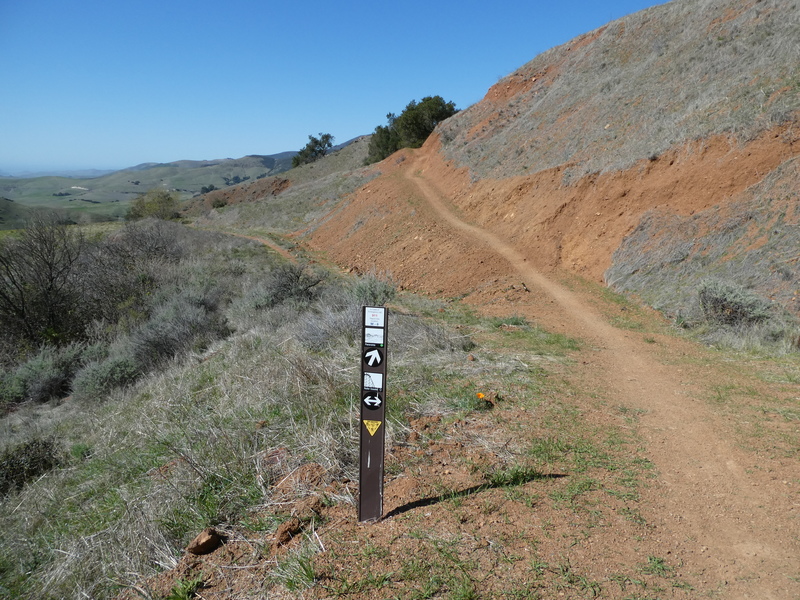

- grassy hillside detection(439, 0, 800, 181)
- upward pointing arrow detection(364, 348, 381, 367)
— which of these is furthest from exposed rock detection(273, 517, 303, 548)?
grassy hillside detection(439, 0, 800, 181)

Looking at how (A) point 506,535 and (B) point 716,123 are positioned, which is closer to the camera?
(A) point 506,535

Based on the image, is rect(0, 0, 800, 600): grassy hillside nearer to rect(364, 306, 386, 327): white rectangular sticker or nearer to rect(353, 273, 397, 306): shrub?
rect(353, 273, 397, 306): shrub

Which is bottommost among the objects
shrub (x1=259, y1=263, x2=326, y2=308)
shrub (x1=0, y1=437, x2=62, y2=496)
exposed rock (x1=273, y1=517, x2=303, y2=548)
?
shrub (x1=0, y1=437, x2=62, y2=496)

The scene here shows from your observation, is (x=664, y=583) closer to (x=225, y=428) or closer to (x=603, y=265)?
(x=225, y=428)

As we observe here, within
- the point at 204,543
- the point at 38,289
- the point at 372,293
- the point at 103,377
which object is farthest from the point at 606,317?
the point at 38,289

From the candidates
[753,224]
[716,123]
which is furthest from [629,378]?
[716,123]

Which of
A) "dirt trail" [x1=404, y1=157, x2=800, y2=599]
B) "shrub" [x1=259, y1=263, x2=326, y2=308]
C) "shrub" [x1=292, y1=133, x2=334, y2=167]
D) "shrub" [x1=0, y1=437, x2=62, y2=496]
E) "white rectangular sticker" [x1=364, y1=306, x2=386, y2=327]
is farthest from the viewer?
"shrub" [x1=292, y1=133, x2=334, y2=167]

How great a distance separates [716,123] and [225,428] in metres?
13.6

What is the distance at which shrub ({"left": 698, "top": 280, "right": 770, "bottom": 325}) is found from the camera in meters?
8.53

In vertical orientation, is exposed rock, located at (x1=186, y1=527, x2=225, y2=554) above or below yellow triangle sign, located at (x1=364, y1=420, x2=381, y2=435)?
below

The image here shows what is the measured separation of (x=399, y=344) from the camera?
23.9 feet

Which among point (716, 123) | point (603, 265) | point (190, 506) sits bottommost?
point (190, 506)

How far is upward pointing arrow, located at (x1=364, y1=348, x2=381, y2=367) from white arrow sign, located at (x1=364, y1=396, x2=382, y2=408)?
8.0 inches

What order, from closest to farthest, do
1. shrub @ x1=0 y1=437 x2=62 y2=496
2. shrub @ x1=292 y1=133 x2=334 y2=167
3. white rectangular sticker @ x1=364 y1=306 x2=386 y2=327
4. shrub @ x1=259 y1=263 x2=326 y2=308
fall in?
1. white rectangular sticker @ x1=364 y1=306 x2=386 y2=327
2. shrub @ x1=0 y1=437 x2=62 y2=496
3. shrub @ x1=259 y1=263 x2=326 y2=308
4. shrub @ x1=292 y1=133 x2=334 y2=167
